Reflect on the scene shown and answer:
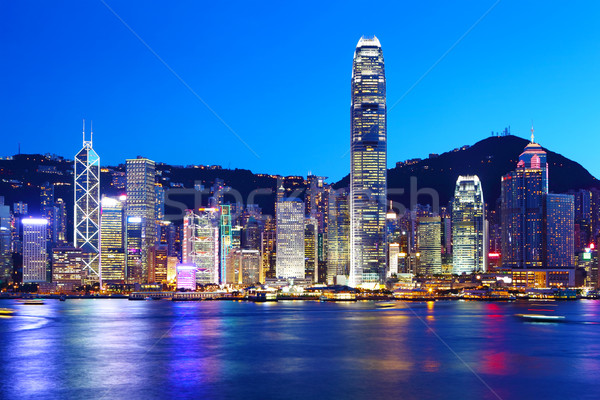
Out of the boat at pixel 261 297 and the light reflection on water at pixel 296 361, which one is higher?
the light reflection on water at pixel 296 361

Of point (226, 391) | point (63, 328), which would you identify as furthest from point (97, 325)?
point (226, 391)

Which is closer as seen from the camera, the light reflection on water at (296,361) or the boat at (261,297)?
the light reflection on water at (296,361)

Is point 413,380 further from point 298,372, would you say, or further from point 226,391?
point 226,391

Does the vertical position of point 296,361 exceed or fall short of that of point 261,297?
it exceeds it

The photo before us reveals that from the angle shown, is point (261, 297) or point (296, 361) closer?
point (296, 361)

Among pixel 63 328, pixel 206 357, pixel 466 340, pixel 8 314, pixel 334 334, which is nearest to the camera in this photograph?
pixel 206 357

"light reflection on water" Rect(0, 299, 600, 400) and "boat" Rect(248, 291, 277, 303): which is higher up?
"light reflection on water" Rect(0, 299, 600, 400)

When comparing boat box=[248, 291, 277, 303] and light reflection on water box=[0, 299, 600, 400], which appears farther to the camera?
boat box=[248, 291, 277, 303]

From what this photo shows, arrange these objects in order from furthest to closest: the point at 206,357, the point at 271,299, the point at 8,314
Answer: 1. the point at 271,299
2. the point at 8,314
3. the point at 206,357
